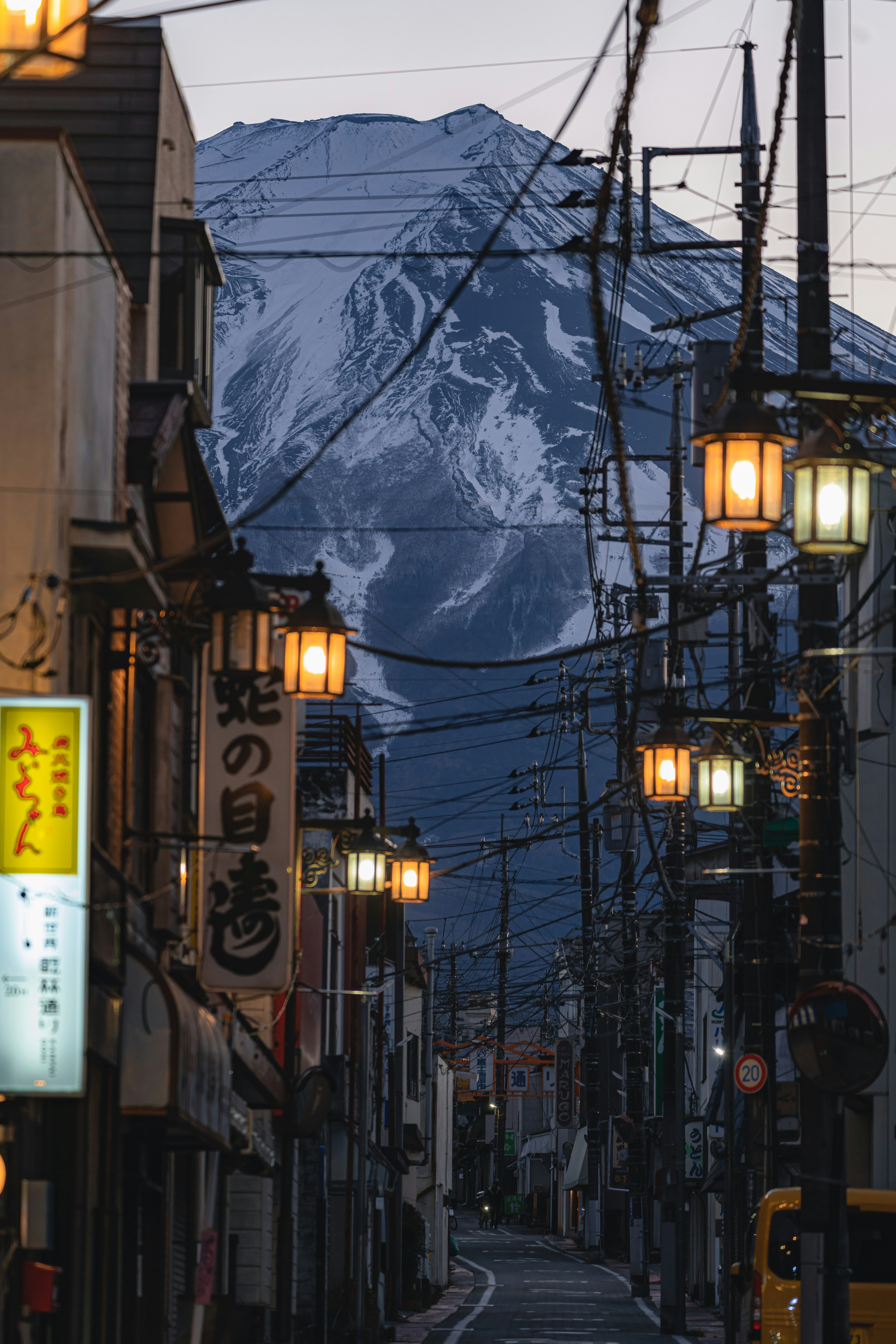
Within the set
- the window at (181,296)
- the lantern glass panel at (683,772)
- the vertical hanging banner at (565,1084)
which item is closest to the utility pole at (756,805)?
the lantern glass panel at (683,772)

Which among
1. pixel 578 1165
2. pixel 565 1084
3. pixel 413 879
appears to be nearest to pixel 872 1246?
pixel 413 879

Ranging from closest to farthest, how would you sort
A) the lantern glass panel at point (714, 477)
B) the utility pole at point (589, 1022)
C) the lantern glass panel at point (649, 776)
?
the lantern glass panel at point (714, 477)
the lantern glass panel at point (649, 776)
the utility pole at point (589, 1022)

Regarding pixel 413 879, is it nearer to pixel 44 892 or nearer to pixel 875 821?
pixel 875 821

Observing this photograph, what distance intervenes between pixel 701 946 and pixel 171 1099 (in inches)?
1621

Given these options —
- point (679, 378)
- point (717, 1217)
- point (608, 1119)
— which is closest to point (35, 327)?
→ point (679, 378)

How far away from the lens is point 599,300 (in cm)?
1396

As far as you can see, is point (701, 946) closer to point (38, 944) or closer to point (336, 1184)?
point (336, 1184)

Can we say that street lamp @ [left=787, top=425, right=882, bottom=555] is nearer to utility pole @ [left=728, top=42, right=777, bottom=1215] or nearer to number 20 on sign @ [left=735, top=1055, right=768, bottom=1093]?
utility pole @ [left=728, top=42, right=777, bottom=1215]

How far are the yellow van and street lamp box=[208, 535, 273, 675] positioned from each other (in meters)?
8.46

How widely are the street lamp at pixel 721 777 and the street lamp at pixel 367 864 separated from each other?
553 centimetres

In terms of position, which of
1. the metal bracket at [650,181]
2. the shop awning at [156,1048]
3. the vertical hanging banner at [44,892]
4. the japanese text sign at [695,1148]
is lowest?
the japanese text sign at [695,1148]

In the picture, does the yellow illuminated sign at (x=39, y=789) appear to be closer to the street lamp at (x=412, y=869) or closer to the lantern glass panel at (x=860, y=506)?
the lantern glass panel at (x=860, y=506)

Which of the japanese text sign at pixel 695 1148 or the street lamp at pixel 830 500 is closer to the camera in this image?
the street lamp at pixel 830 500

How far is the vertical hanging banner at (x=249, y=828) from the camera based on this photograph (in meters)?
20.3
